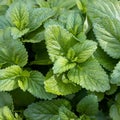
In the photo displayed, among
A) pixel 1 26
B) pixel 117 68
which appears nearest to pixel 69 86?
pixel 117 68

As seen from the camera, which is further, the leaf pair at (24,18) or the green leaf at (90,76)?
the leaf pair at (24,18)

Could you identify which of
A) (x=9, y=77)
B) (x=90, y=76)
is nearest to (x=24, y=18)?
(x=9, y=77)

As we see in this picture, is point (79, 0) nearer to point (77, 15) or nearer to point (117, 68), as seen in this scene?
point (77, 15)

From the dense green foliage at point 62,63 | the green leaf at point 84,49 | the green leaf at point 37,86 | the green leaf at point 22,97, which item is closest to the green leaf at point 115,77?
the dense green foliage at point 62,63

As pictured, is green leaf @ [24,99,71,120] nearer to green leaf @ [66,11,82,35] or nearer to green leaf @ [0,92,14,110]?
green leaf @ [0,92,14,110]

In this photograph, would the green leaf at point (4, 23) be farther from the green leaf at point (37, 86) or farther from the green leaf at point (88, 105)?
the green leaf at point (88, 105)
